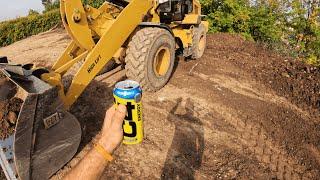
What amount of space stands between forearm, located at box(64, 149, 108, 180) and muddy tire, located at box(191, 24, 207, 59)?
6.90 metres

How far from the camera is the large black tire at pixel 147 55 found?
6.30m

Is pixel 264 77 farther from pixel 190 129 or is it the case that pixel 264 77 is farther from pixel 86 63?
pixel 86 63

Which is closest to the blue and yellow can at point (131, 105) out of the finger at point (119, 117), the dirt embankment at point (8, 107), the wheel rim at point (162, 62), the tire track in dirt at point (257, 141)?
the finger at point (119, 117)

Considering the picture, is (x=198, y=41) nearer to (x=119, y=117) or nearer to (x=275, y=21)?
(x=119, y=117)

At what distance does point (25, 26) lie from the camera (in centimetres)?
1619

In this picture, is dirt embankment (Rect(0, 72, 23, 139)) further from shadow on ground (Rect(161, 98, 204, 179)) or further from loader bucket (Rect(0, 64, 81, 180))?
shadow on ground (Rect(161, 98, 204, 179))

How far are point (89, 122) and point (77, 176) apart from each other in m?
3.79

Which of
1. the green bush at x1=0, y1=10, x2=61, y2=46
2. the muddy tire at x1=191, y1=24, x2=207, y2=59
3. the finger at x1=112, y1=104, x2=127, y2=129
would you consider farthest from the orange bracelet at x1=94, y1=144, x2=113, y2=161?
the green bush at x1=0, y1=10, x2=61, y2=46

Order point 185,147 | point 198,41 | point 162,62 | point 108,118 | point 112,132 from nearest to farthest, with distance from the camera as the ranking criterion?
point 112,132
point 108,118
point 185,147
point 162,62
point 198,41

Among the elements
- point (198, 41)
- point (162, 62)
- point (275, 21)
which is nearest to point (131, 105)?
point (162, 62)

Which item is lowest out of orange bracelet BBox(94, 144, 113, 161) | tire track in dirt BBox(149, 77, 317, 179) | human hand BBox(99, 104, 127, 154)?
tire track in dirt BBox(149, 77, 317, 179)

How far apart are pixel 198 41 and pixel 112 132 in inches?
272

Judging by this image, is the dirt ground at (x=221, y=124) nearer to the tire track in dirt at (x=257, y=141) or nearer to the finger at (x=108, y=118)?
the tire track in dirt at (x=257, y=141)

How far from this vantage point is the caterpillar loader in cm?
396
